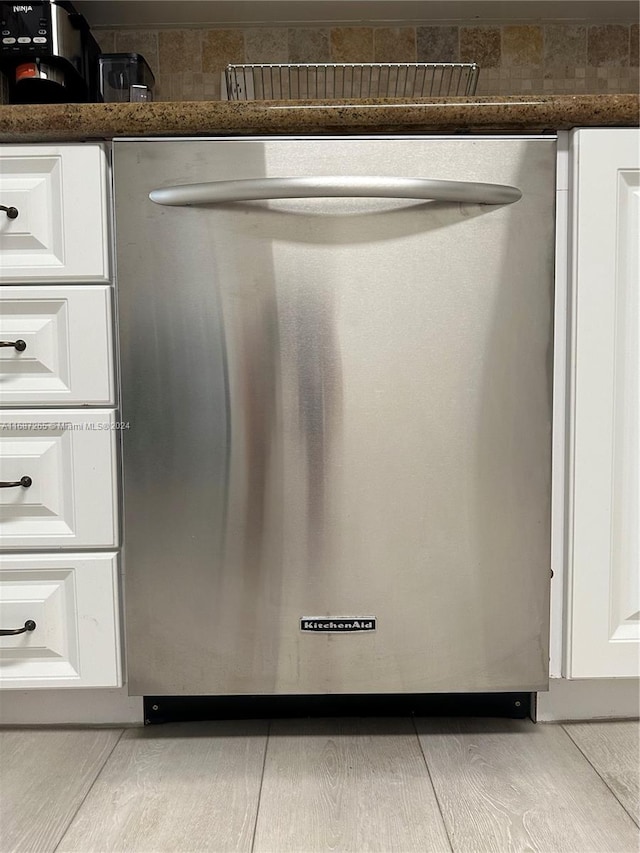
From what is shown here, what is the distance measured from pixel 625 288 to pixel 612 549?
14.2 inches

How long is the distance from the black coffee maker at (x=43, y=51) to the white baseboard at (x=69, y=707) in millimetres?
985

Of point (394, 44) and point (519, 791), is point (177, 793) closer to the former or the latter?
point (519, 791)

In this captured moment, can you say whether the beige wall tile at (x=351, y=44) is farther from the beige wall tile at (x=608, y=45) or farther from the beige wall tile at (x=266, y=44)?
the beige wall tile at (x=608, y=45)

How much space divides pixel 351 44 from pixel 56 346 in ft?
3.04

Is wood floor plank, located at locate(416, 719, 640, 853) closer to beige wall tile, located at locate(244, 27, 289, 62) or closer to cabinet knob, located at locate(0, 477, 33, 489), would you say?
cabinet knob, located at locate(0, 477, 33, 489)

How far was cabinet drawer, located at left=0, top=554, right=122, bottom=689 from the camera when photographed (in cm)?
99

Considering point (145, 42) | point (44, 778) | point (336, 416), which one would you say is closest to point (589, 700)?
point (336, 416)

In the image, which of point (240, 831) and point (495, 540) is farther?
point (495, 540)

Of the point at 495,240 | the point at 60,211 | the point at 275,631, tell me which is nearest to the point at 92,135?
the point at 60,211

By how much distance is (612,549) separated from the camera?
0.99 meters

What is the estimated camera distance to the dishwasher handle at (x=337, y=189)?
3.01 feet

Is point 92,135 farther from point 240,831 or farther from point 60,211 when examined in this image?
point 240,831

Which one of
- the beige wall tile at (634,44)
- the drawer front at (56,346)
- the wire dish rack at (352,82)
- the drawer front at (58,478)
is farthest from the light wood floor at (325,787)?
the beige wall tile at (634,44)

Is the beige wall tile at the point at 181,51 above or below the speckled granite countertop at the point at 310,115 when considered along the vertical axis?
above
